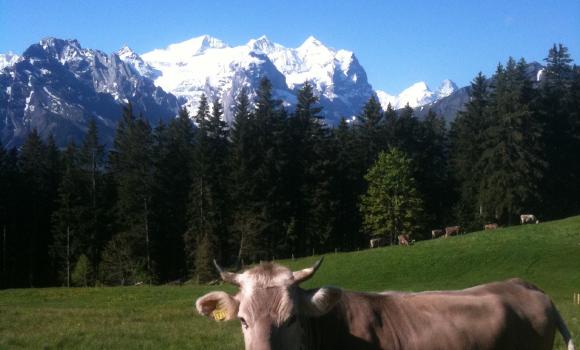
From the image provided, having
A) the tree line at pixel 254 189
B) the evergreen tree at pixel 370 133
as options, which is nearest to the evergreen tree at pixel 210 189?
the tree line at pixel 254 189

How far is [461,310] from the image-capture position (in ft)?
19.7

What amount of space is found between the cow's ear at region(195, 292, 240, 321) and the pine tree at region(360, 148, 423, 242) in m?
49.1

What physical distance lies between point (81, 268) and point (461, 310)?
47.2m

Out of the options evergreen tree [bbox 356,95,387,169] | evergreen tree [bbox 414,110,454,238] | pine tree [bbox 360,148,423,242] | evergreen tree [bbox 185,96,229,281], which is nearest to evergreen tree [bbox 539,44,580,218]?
evergreen tree [bbox 414,110,454,238]

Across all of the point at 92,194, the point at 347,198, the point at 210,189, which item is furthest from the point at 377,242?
the point at 92,194

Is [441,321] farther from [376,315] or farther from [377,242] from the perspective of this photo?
[377,242]

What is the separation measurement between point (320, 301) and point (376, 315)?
83cm

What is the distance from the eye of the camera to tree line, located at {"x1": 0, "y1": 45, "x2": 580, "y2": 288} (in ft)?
177

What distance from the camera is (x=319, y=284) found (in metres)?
34.9

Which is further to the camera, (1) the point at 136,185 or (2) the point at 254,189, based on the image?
(1) the point at 136,185

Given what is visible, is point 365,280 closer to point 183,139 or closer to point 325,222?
point 325,222

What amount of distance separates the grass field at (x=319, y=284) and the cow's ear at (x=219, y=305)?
6.90 m

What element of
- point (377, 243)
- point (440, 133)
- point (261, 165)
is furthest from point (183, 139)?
point (440, 133)

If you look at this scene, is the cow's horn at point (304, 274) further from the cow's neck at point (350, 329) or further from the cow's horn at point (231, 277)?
the cow's horn at point (231, 277)
